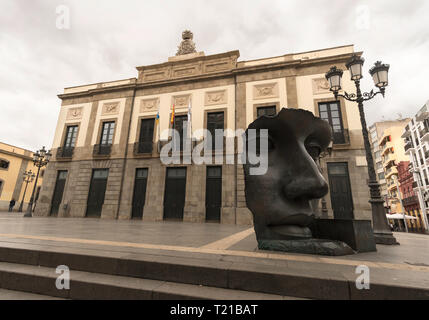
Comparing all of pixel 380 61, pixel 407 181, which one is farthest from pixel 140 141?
pixel 407 181

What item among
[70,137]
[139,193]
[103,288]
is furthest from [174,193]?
[103,288]

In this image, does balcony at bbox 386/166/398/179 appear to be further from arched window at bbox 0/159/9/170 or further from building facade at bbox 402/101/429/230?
arched window at bbox 0/159/9/170

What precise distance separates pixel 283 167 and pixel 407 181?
42566mm

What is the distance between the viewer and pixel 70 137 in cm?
1634

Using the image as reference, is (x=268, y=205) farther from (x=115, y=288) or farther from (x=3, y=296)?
(x=3, y=296)

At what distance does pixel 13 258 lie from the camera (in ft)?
9.46

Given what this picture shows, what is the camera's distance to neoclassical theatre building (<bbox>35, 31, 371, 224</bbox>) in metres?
11.6

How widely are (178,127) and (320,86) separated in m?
9.41

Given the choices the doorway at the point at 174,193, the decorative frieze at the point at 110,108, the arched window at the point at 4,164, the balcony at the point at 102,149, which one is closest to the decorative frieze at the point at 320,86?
the doorway at the point at 174,193

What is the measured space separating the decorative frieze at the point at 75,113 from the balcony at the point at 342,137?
60.2ft

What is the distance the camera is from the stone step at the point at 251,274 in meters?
1.93

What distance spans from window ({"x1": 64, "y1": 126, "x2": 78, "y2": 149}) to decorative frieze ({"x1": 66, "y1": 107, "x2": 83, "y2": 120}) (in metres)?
0.82

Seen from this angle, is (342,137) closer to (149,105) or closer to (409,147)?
(149,105)
